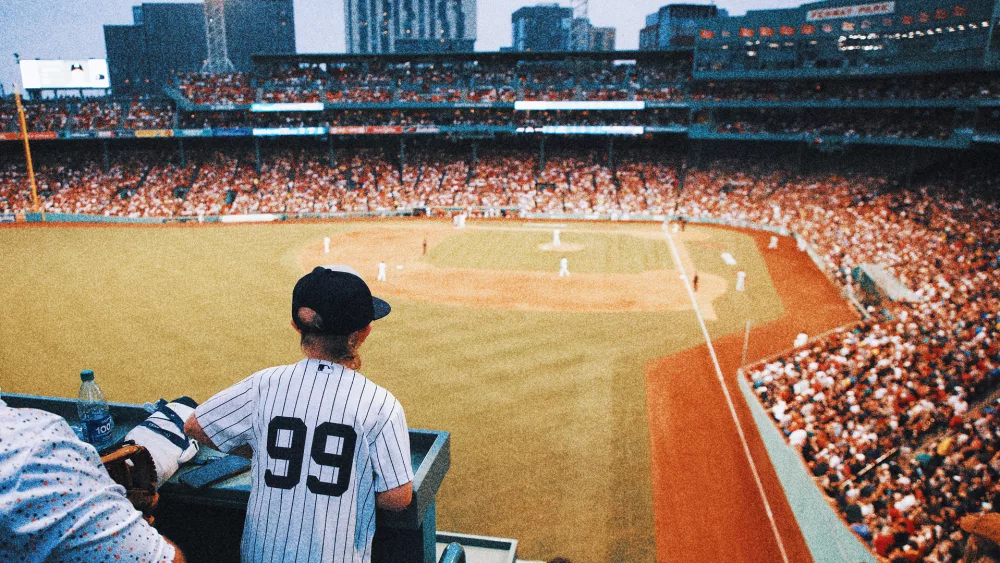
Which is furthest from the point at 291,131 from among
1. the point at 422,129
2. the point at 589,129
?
the point at 589,129

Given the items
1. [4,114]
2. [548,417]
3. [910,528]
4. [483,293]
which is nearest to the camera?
[910,528]

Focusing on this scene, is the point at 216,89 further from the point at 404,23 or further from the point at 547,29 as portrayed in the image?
the point at 547,29

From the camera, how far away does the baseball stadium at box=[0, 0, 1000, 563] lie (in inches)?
393

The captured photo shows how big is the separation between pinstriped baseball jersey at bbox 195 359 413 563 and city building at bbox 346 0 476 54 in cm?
14886

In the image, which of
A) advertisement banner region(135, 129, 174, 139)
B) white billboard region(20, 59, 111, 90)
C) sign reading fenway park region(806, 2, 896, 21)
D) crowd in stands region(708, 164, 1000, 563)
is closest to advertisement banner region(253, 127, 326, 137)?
advertisement banner region(135, 129, 174, 139)

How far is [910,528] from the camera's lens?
27.7ft

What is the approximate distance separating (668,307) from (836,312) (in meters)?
5.89

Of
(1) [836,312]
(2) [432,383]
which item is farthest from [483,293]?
(1) [836,312]

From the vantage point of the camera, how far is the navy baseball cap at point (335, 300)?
8.77 ft

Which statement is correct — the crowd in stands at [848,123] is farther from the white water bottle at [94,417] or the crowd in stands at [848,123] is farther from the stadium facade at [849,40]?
the white water bottle at [94,417]

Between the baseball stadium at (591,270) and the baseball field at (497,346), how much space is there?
102mm

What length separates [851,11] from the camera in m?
41.5

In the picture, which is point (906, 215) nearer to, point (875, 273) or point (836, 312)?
point (875, 273)

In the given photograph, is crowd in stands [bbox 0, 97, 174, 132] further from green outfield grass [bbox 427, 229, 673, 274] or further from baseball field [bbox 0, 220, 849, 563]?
green outfield grass [bbox 427, 229, 673, 274]
